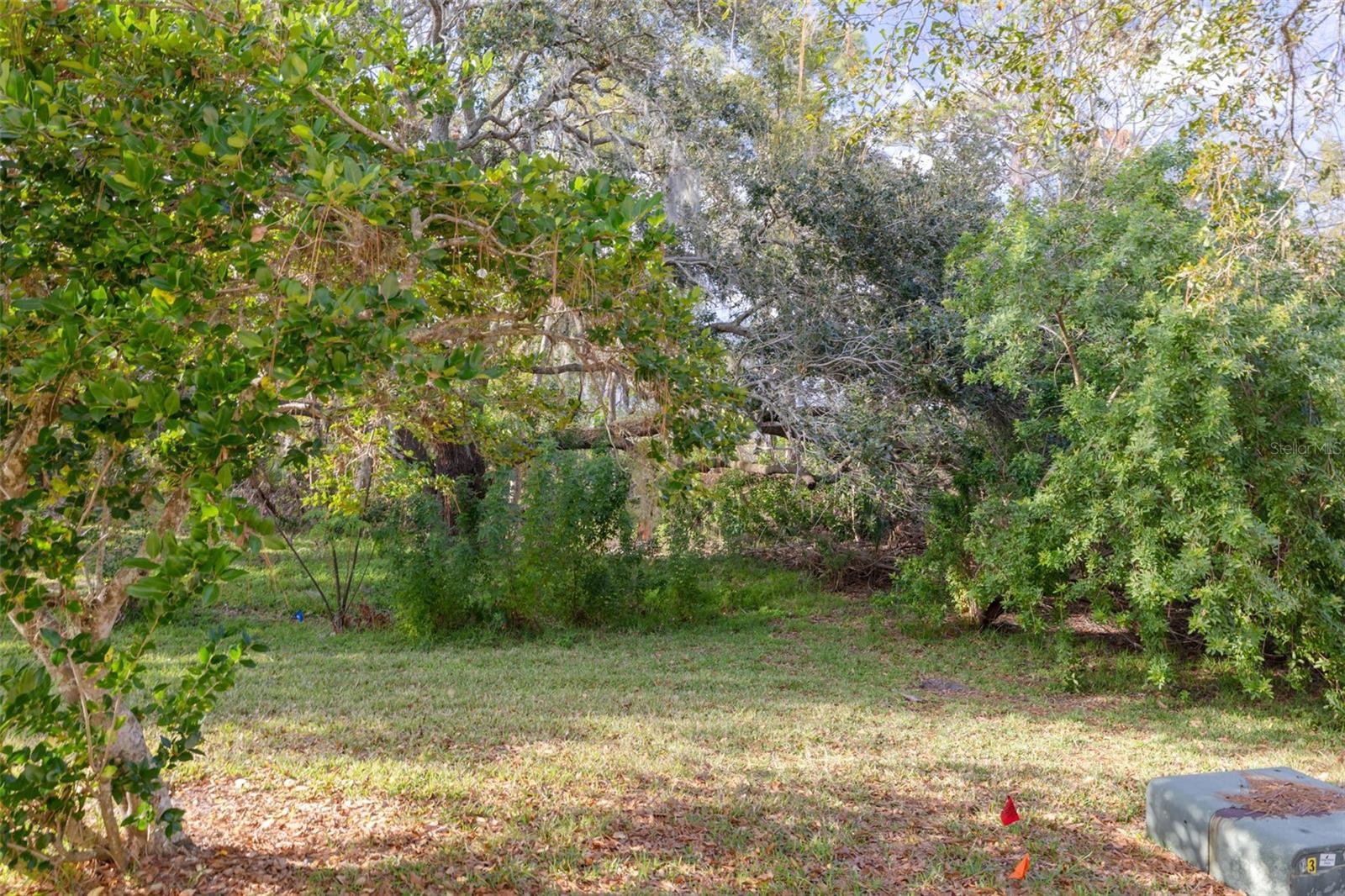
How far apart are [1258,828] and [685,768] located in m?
2.62

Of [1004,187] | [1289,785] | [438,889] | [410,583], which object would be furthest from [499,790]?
[1004,187]

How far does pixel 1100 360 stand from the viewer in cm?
751

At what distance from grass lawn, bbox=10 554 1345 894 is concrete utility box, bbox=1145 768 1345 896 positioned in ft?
0.44

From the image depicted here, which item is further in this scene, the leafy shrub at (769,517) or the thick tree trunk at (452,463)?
the leafy shrub at (769,517)

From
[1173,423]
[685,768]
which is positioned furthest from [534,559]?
[1173,423]

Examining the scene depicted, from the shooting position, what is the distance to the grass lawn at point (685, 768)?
3938mm

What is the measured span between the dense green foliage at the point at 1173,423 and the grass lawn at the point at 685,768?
2.96 feet

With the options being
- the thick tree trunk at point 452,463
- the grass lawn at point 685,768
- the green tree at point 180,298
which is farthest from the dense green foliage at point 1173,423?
the thick tree trunk at point 452,463

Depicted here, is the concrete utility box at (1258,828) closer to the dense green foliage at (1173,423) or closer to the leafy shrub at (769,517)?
the dense green foliage at (1173,423)

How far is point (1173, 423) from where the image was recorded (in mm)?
6789

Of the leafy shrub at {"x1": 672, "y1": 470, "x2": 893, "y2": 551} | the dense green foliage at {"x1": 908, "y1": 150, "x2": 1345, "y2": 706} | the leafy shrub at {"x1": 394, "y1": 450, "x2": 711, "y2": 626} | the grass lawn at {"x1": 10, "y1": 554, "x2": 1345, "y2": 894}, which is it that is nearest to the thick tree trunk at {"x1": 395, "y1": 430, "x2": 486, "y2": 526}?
the leafy shrub at {"x1": 394, "y1": 450, "x2": 711, "y2": 626}

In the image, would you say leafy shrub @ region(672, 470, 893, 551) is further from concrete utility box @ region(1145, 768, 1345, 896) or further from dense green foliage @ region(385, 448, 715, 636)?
concrete utility box @ region(1145, 768, 1345, 896)

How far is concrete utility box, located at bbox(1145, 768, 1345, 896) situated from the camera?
3.76 metres

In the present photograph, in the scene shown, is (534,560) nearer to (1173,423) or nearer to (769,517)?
(769,517)
